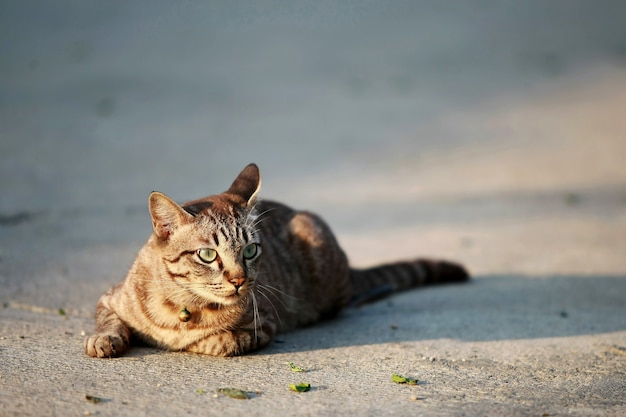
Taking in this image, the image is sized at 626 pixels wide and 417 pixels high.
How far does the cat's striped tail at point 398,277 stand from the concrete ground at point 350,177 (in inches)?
7.3

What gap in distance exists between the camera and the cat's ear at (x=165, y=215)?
420cm

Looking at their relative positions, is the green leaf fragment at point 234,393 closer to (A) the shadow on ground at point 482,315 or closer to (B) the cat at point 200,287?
(B) the cat at point 200,287

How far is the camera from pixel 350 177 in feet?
32.4

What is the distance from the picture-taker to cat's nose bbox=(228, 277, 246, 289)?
4.18 m

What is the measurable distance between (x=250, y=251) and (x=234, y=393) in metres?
0.90

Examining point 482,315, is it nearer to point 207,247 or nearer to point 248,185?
point 248,185

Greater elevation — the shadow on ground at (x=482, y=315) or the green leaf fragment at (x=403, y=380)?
the shadow on ground at (x=482, y=315)

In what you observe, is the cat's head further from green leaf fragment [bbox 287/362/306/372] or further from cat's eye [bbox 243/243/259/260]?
green leaf fragment [bbox 287/362/306/372]

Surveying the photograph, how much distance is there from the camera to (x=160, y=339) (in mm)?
4418

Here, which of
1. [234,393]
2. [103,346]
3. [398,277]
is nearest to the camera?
[234,393]

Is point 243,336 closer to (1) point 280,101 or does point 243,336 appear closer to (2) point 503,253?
(2) point 503,253

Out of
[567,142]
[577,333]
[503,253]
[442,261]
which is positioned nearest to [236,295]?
[577,333]

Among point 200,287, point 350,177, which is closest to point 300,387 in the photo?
point 200,287

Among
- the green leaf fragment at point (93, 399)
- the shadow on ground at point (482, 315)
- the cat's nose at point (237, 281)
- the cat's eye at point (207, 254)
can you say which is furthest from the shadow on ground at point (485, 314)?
the green leaf fragment at point (93, 399)
